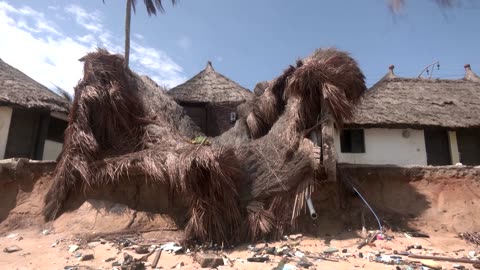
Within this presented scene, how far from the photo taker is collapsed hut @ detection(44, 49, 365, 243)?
613 cm

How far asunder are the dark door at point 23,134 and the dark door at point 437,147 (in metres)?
12.2

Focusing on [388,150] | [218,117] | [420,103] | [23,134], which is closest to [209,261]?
[218,117]

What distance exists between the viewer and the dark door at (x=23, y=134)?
34.0ft

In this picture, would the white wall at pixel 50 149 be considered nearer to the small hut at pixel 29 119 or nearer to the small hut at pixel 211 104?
the small hut at pixel 29 119

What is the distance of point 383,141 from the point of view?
39.4 ft

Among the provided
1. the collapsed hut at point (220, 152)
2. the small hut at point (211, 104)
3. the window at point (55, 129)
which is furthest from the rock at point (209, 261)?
the window at point (55, 129)

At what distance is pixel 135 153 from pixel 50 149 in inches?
219

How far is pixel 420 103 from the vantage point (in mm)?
12891

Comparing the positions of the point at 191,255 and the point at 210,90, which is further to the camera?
the point at 210,90

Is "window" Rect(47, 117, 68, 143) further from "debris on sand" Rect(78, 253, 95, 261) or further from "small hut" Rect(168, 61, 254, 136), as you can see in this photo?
"debris on sand" Rect(78, 253, 95, 261)

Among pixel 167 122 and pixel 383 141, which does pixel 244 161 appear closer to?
pixel 167 122

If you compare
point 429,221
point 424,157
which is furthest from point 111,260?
point 424,157

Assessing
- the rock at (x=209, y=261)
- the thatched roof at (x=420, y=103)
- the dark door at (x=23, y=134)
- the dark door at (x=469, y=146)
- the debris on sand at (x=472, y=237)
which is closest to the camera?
the rock at (x=209, y=261)

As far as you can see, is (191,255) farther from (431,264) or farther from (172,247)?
(431,264)
